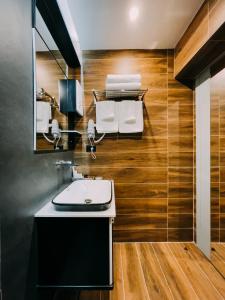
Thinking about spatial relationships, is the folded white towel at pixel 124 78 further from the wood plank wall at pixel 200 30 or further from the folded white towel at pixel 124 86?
the wood plank wall at pixel 200 30

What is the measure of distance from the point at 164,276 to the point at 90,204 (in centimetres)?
131

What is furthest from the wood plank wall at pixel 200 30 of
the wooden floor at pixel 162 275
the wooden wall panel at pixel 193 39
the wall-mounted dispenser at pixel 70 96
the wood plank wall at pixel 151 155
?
the wooden floor at pixel 162 275

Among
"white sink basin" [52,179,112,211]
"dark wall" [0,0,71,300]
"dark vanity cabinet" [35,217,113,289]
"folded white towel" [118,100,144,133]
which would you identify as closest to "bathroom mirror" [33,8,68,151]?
"dark wall" [0,0,71,300]

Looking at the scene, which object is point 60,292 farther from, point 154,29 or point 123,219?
point 154,29

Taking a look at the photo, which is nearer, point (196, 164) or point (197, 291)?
point (197, 291)

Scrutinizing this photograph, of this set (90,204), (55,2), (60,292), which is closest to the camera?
(90,204)

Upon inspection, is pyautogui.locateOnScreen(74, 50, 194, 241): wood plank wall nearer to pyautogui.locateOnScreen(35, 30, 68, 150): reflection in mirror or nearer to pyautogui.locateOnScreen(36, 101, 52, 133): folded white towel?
pyautogui.locateOnScreen(35, 30, 68, 150): reflection in mirror

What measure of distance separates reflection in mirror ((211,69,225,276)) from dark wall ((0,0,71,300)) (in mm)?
1800

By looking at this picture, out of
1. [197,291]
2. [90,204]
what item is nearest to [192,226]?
[197,291]

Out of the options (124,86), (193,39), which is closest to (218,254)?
(124,86)

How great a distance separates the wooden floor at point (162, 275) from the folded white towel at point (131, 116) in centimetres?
146

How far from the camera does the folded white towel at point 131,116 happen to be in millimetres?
2541

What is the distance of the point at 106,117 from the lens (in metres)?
2.54

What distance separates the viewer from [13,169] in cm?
97
